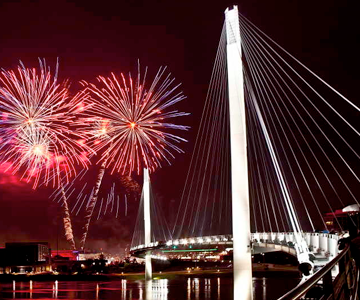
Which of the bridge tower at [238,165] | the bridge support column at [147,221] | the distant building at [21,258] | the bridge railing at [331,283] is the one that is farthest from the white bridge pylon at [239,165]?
the distant building at [21,258]

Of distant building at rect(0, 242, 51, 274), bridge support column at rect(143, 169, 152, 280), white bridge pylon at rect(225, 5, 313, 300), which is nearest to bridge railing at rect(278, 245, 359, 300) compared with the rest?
white bridge pylon at rect(225, 5, 313, 300)

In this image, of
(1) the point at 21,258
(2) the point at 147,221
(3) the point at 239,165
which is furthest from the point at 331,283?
(1) the point at 21,258

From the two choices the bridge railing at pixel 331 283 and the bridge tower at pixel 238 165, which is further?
the bridge tower at pixel 238 165

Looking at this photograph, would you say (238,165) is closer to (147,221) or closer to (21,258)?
(147,221)

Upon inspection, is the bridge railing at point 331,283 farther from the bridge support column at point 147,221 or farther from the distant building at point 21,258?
the distant building at point 21,258

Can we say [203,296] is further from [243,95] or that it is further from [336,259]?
[336,259]

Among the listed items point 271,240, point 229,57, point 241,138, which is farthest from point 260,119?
point 271,240
